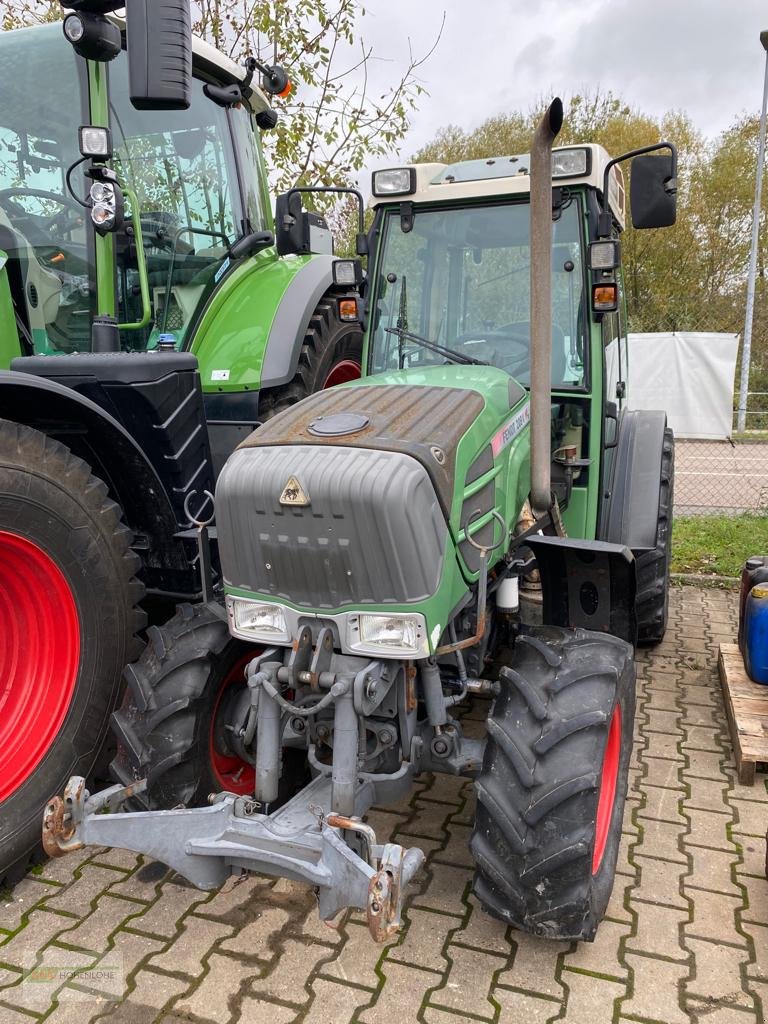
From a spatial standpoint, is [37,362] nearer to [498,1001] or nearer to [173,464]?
[173,464]

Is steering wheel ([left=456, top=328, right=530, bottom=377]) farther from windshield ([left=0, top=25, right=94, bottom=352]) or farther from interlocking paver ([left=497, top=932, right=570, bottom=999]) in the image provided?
interlocking paver ([left=497, top=932, right=570, bottom=999])

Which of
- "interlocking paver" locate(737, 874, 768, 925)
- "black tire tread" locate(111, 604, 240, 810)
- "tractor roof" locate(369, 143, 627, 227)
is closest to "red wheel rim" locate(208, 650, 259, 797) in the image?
"black tire tread" locate(111, 604, 240, 810)

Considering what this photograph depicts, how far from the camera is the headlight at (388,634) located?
2225 mm

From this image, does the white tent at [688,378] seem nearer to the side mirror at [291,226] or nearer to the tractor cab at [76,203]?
the side mirror at [291,226]

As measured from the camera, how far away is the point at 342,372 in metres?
4.70

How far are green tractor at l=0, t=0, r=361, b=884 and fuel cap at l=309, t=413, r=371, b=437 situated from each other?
2.66 feet

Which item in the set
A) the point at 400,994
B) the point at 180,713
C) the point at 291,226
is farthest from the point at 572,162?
the point at 400,994

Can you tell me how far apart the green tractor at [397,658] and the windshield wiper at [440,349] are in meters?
0.11

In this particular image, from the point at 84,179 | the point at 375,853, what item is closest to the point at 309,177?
the point at 84,179

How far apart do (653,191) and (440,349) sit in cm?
99

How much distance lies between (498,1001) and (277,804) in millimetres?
972

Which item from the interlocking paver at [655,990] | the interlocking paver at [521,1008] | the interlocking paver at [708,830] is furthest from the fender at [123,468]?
the interlocking paver at [708,830]

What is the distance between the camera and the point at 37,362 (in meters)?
2.93

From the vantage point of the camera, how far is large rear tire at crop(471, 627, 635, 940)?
2.15 meters
